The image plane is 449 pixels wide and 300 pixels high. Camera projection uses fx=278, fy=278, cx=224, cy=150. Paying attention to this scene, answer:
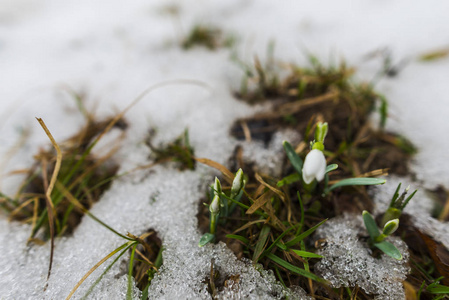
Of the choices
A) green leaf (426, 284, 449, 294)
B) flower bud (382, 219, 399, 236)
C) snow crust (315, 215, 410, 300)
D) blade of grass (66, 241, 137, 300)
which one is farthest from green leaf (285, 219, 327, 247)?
blade of grass (66, 241, 137, 300)

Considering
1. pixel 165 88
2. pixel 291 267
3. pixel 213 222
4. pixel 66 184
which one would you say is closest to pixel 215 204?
pixel 213 222

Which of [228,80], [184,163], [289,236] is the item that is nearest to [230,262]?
[289,236]

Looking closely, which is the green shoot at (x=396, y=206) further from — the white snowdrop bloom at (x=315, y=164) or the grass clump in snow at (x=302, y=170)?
the white snowdrop bloom at (x=315, y=164)

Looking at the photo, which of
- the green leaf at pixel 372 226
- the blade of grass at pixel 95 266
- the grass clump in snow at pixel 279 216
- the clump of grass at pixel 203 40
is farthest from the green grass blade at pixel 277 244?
the clump of grass at pixel 203 40

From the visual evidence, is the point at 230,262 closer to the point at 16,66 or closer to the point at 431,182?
the point at 431,182

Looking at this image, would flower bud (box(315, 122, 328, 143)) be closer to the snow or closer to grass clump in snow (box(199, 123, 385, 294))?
grass clump in snow (box(199, 123, 385, 294))

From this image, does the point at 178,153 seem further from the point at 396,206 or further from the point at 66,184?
the point at 396,206
